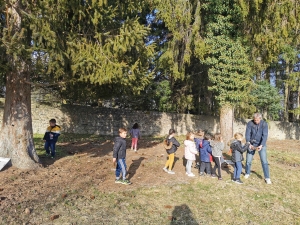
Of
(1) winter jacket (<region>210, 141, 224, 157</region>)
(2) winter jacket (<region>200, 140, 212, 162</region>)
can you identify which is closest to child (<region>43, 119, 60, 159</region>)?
(2) winter jacket (<region>200, 140, 212, 162</region>)

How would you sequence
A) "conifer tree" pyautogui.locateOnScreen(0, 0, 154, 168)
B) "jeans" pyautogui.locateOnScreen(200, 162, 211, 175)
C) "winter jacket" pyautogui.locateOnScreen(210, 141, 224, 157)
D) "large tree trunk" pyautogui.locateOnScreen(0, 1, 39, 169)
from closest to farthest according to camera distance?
1. "conifer tree" pyautogui.locateOnScreen(0, 0, 154, 168)
2. "large tree trunk" pyautogui.locateOnScreen(0, 1, 39, 169)
3. "winter jacket" pyautogui.locateOnScreen(210, 141, 224, 157)
4. "jeans" pyautogui.locateOnScreen(200, 162, 211, 175)

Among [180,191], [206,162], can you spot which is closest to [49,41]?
[180,191]

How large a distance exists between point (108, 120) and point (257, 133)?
43.7 feet

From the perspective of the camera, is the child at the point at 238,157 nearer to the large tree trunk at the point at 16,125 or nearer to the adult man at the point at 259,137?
the adult man at the point at 259,137

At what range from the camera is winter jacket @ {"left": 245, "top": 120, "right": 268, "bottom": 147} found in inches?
278

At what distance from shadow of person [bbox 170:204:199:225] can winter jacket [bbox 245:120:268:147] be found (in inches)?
112

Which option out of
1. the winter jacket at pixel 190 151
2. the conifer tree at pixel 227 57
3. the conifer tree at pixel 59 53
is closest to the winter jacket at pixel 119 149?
the conifer tree at pixel 59 53

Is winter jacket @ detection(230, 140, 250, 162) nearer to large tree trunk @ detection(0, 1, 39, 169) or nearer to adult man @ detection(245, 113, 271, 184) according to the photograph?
adult man @ detection(245, 113, 271, 184)

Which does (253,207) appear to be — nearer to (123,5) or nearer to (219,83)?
(123,5)

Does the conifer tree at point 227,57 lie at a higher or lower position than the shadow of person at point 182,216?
higher

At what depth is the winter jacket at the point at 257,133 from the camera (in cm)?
705

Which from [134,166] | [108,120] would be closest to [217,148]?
[134,166]

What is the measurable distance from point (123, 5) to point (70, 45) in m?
2.57

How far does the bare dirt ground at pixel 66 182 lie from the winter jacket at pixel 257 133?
124 centimetres
